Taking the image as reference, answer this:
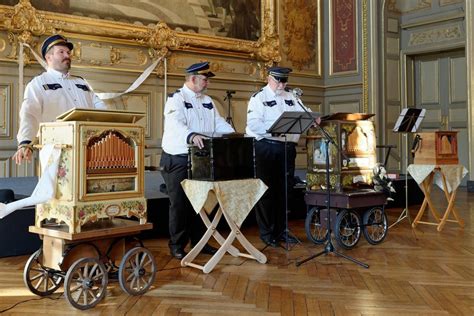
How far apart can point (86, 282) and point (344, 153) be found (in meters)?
2.55

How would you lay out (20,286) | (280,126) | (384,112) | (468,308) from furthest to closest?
(384,112)
(280,126)
(20,286)
(468,308)

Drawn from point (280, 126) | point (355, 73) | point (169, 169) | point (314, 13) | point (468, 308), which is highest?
point (314, 13)

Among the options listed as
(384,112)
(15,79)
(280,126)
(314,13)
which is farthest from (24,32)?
(384,112)

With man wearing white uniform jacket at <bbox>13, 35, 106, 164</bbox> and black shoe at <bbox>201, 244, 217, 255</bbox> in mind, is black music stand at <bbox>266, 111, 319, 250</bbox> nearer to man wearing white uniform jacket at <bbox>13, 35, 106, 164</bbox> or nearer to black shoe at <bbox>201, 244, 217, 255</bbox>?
black shoe at <bbox>201, 244, 217, 255</bbox>

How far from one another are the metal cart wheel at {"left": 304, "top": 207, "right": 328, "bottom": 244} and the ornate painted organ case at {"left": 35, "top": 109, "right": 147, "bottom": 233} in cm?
187

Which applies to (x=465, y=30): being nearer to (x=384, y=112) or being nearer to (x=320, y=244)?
(x=384, y=112)

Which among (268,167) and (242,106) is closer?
(268,167)

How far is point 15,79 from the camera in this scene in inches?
273

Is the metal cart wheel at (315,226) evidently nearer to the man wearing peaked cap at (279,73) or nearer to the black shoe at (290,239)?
the black shoe at (290,239)

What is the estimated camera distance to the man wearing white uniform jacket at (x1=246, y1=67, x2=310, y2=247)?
469 centimetres

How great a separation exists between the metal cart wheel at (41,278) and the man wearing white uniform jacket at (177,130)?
3.64ft

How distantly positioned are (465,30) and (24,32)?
684cm

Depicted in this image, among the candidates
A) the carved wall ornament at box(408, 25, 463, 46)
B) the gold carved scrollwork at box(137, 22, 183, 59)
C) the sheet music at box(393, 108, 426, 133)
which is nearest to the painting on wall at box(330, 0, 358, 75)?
the carved wall ornament at box(408, 25, 463, 46)

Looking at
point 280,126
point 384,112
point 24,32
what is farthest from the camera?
point 384,112
